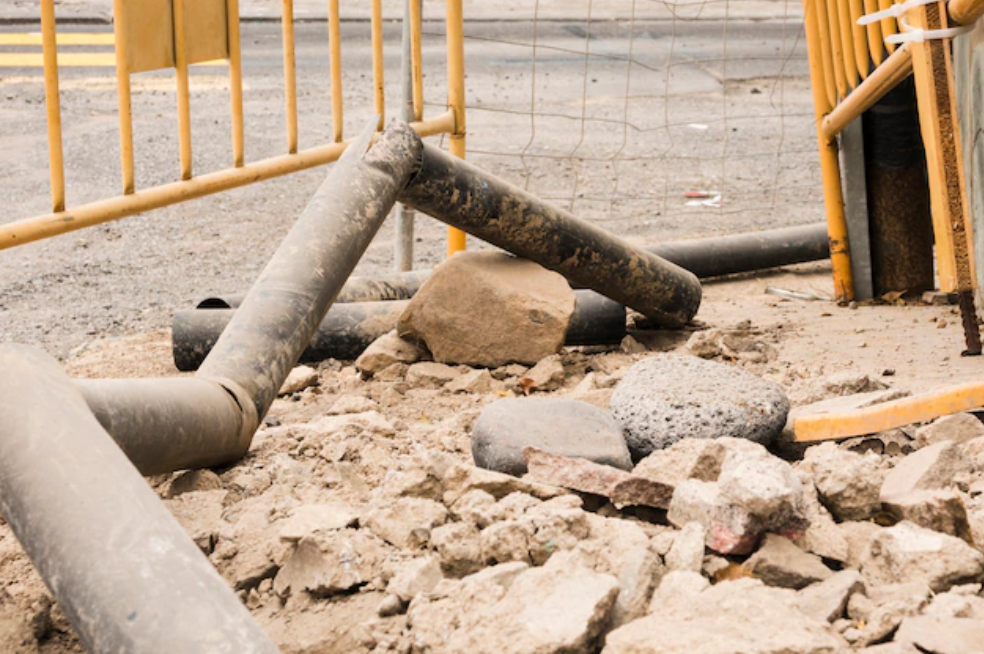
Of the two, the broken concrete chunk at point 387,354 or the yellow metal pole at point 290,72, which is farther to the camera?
the yellow metal pole at point 290,72

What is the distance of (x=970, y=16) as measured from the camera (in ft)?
11.7

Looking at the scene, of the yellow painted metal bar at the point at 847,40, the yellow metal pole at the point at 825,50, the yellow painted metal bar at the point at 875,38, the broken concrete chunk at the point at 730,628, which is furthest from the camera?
the yellow metal pole at the point at 825,50

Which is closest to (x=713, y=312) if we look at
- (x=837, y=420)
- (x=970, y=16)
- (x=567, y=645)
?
(x=970, y=16)

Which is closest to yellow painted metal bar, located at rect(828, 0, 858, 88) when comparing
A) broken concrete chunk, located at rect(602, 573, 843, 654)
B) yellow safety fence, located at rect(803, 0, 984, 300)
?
yellow safety fence, located at rect(803, 0, 984, 300)

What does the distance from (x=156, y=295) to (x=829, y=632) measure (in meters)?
4.13

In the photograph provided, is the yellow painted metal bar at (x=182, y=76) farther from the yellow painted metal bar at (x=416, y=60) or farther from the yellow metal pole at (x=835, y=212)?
the yellow metal pole at (x=835, y=212)

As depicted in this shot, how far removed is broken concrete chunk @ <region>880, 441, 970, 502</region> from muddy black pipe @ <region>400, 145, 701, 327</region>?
173 centimetres

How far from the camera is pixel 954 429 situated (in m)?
2.94

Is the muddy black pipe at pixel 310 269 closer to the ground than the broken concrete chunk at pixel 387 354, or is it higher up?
higher up

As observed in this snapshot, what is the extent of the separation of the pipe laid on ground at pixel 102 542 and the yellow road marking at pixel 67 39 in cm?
1055

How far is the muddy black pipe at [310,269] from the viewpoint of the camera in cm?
314

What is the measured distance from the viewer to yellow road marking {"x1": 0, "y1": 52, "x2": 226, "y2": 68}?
1066cm

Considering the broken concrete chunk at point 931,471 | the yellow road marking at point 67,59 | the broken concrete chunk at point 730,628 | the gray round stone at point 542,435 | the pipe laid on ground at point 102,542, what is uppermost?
the yellow road marking at point 67,59

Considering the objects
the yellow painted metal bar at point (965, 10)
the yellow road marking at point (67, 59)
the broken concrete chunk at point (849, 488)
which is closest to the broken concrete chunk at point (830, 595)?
the broken concrete chunk at point (849, 488)
